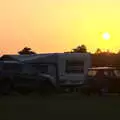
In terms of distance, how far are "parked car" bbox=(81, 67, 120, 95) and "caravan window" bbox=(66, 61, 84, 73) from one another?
671 centimetres

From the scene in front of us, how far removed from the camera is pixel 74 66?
38.8m

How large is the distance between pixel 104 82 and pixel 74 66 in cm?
785

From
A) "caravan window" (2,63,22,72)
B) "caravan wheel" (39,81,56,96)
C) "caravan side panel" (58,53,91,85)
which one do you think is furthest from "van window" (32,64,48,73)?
"caravan wheel" (39,81,56,96)

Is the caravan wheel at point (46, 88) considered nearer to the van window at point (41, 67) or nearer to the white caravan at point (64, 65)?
the van window at point (41, 67)

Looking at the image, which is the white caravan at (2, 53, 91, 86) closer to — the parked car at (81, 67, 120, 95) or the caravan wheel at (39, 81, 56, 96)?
the caravan wheel at (39, 81, 56, 96)

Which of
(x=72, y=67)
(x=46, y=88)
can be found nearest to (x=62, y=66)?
(x=72, y=67)

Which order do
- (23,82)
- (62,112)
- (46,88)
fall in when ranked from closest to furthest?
(62,112)
(46,88)
(23,82)

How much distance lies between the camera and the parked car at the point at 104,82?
31.0m

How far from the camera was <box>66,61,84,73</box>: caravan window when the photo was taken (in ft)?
126

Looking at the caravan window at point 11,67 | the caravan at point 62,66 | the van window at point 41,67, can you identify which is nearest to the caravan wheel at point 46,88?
the caravan window at point 11,67

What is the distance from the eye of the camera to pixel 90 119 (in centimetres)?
1727

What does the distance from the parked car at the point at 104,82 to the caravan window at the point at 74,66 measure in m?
6.71

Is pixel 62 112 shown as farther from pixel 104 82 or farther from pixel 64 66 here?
pixel 64 66

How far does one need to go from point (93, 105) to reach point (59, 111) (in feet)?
10.6
